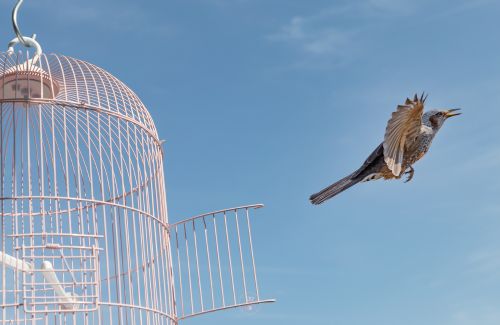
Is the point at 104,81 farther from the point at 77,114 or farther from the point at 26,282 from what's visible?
the point at 26,282

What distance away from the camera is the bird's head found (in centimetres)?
438

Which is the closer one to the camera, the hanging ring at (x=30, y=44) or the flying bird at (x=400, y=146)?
the flying bird at (x=400, y=146)

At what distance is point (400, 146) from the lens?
4207 mm

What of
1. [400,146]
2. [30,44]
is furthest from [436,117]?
[30,44]

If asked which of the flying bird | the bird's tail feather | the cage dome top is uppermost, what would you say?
the cage dome top

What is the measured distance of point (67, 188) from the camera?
7242 mm

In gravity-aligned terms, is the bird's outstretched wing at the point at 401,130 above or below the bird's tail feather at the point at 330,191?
above

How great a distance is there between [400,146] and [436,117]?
14.5 inches

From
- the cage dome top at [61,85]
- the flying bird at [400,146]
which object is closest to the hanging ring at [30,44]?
the cage dome top at [61,85]

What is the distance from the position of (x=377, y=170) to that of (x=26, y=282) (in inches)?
151

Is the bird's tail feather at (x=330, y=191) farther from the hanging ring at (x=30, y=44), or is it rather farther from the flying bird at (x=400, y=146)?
the hanging ring at (x=30, y=44)

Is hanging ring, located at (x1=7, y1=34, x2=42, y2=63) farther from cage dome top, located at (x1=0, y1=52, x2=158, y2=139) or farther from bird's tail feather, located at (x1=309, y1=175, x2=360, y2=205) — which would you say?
bird's tail feather, located at (x1=309, y1=175, x2=360, y2=205)

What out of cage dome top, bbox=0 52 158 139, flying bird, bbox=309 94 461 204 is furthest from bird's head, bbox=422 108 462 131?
cage dome top, bbox=0 52 158 139

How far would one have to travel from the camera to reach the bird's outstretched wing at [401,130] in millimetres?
4020
